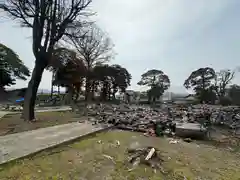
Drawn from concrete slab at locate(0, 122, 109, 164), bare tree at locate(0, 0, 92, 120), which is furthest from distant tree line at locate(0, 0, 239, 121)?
concrete slab at locate(0, 122, 109, 164)

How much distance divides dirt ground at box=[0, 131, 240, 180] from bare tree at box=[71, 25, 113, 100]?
1394 cm

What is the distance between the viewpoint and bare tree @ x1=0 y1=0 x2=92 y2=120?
6344mm

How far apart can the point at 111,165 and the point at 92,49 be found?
15952 mm

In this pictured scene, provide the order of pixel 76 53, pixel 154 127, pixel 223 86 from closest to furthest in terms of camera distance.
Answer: pixel 154 127, pixel 76 53, pixel 223 86

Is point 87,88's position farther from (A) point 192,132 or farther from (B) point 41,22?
(A) point 192,132

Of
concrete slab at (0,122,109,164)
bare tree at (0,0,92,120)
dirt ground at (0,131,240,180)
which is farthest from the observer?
bare tree at (0,0,92,120)

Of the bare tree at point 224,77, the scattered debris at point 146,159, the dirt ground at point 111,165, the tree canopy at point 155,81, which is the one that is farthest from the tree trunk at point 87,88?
the bare tree at point 224,77

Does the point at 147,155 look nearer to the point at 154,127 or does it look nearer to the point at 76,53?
the point at 154,127

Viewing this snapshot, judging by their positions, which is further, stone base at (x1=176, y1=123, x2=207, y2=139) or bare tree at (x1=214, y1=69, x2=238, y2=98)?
bare tree at (x1=214, y1=69, x2=238, y2=98)

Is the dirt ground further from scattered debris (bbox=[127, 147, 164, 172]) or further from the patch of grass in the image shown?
the patch of grass

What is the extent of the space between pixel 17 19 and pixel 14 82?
15723 mm

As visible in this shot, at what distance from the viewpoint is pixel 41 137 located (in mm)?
3895

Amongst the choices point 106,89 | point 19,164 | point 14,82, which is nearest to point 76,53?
point 106,89

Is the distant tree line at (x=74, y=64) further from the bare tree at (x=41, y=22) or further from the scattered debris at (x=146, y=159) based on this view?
the scattered debris at (x=146, y=159)
